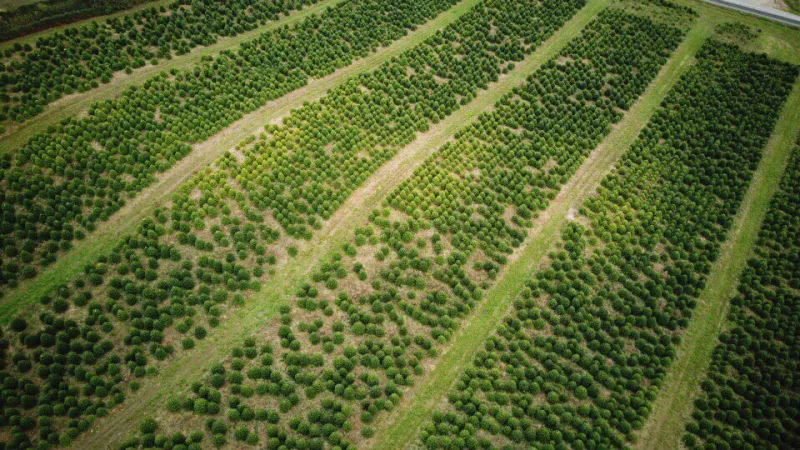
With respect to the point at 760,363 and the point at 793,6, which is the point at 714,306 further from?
the point at 793,6

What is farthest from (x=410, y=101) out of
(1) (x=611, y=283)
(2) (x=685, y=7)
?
(2) (x=685, y=7)

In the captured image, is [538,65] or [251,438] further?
[538,65]

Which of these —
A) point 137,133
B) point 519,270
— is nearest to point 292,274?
point 519,270

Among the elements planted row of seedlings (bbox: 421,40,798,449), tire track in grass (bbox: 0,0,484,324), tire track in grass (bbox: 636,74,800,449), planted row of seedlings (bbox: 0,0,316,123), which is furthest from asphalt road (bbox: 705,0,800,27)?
planted row of seedlings (bbox: 0,0,316,123)

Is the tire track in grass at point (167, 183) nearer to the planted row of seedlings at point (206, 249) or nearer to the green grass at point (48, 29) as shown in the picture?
the planted row of seedlings at point (206, 249)

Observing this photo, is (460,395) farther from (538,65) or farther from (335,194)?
(538,65)

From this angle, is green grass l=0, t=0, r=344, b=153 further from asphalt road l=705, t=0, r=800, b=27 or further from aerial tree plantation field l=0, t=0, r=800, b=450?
asphalt road l=705, t=0, r=800, b=27

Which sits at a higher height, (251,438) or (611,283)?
(611,283)
